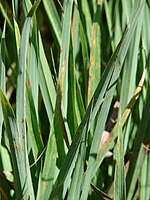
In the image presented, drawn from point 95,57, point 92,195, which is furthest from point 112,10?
point 92,195

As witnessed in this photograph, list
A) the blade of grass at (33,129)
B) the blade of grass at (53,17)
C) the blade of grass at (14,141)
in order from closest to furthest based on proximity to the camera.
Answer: the blade of grass at (14,141)
the blade of grass at (33,129)
the blade of grass at (53,17)

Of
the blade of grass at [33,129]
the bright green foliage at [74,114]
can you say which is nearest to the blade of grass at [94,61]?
the bright green foliage at [74,114]

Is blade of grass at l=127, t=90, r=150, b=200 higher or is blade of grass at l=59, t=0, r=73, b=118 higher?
blade of grass at l=59, t=0, r=73, b=118

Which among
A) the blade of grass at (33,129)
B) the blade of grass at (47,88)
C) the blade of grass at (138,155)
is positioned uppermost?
the blade of grass at (47,88)

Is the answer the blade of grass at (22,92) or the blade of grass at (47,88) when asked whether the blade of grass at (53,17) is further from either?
the blade of grass at (22,92)

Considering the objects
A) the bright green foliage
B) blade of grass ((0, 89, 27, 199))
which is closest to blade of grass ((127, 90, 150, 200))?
the bright green foliage

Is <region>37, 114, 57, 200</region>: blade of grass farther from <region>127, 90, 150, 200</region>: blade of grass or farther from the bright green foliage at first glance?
<region>127, 90, 150, 200</region>: blade of grass

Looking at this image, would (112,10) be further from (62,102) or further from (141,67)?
(62,102)

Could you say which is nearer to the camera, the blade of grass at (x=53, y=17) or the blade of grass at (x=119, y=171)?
the blade of grass at (x=119, y=171)
